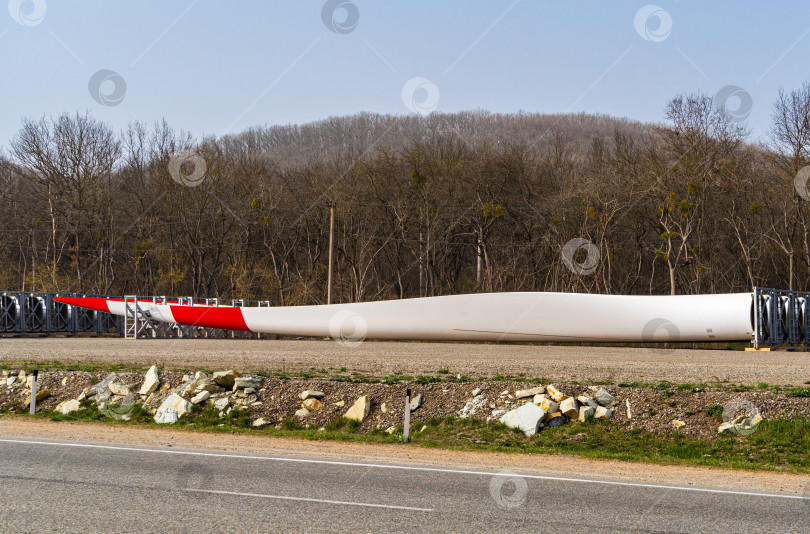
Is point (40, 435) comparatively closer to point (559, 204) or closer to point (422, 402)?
point (422, 402)

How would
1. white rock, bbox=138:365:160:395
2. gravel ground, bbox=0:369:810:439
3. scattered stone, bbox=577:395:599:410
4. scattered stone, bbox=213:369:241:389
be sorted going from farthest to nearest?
white rock, bbox=138:365:160:395 < scattered stone, bbox=213:369:241:389 < scattered stone, bbox=577:395:599:410 < gravel ground, bbox=0:369:810:439

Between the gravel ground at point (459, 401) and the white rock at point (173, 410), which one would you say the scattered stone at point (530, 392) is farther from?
the white rock at point (173, 410)

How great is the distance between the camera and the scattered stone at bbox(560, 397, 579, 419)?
1291 cm

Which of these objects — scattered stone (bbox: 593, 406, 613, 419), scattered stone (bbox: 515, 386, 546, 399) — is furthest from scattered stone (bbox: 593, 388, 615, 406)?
scattered stone (bbox: 515, 386, 546, 399)

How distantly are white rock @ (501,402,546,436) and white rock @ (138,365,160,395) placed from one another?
7.74 m

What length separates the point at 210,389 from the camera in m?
15.3

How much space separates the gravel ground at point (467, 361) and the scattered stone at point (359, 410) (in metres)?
2.88

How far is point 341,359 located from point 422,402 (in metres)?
7.03

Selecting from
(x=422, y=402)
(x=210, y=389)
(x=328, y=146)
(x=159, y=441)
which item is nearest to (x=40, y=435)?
(x=159, y=441)

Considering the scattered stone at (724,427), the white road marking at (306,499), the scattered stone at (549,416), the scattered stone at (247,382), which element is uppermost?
the scattered stone at (247,382)

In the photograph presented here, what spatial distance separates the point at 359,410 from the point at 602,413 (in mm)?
4492

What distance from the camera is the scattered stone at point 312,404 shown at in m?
14.4

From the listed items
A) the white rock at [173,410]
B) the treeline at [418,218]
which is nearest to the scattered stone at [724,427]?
the white rock at [173,410]

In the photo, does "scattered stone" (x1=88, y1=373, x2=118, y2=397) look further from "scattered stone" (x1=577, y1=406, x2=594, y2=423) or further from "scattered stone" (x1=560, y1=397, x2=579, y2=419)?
"scattered stone" (x1=577, y1=406, x2=594, y2=423)
